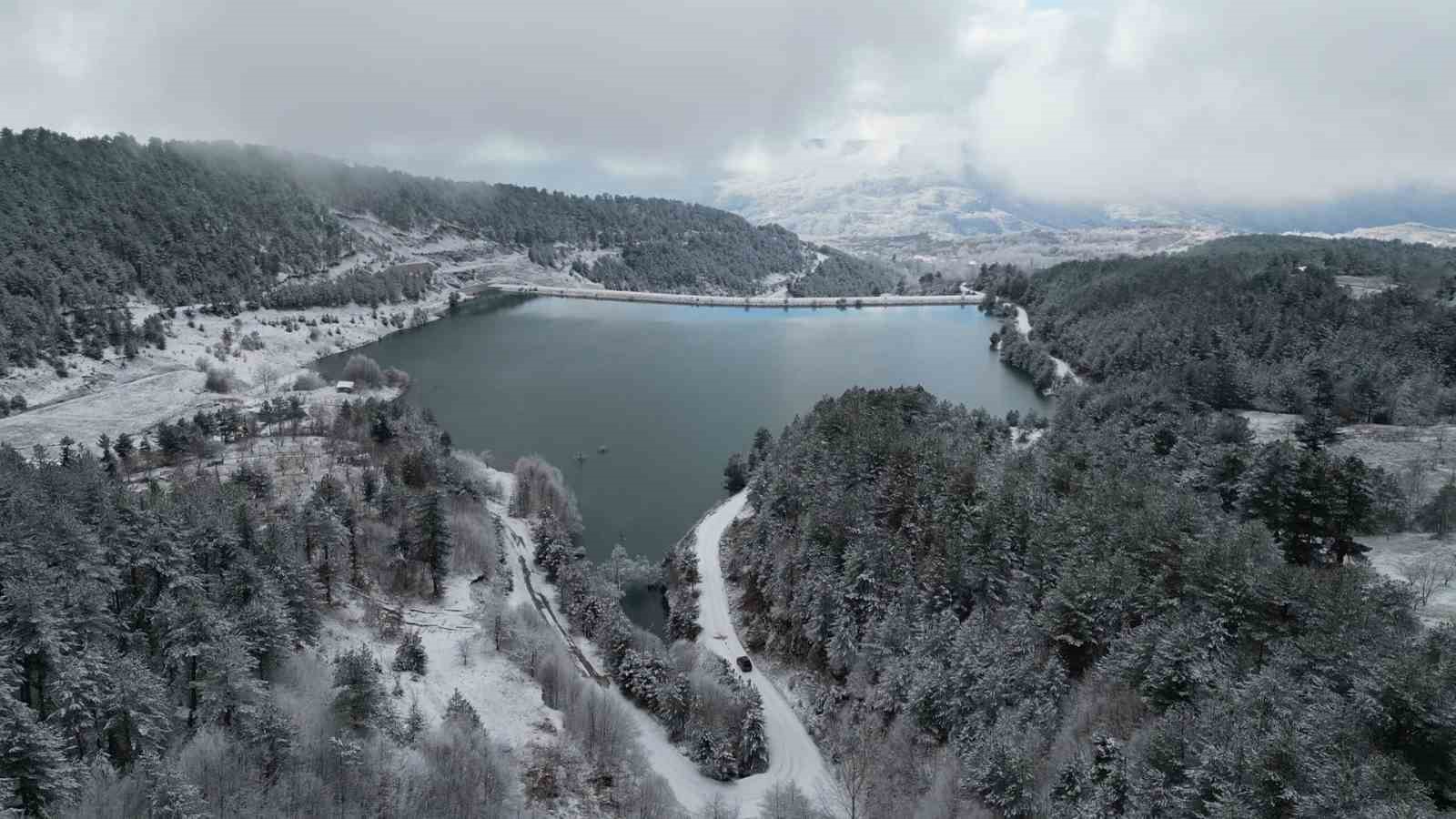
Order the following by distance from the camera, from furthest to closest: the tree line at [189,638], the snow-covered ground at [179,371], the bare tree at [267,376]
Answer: the bare tree at [267,376]
the snow-covered ground at [179,371]
the tree line at [189,638]

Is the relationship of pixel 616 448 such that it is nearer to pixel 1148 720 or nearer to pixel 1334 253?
pixel 1148 720

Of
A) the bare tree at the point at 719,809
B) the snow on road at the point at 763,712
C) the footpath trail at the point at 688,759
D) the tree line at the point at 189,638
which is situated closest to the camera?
the tree line at the point at 189,638

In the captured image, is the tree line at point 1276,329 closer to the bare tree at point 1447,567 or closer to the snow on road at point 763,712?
the bare tree at point 1447,567

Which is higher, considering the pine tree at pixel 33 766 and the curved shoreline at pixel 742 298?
the curved shoreline at pixel 742 298

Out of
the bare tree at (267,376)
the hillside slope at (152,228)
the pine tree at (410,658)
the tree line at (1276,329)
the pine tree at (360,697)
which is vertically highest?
the hillside slope at (152,228)

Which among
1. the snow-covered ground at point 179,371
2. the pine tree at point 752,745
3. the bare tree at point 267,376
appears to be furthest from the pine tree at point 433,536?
the bare tree at point 267,376

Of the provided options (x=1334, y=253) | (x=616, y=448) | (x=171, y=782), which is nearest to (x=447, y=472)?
(x=616, y=448)

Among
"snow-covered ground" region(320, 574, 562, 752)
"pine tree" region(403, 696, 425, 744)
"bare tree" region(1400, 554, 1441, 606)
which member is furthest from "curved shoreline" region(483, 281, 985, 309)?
"pine tree" region(403, 696, 425, 744)
